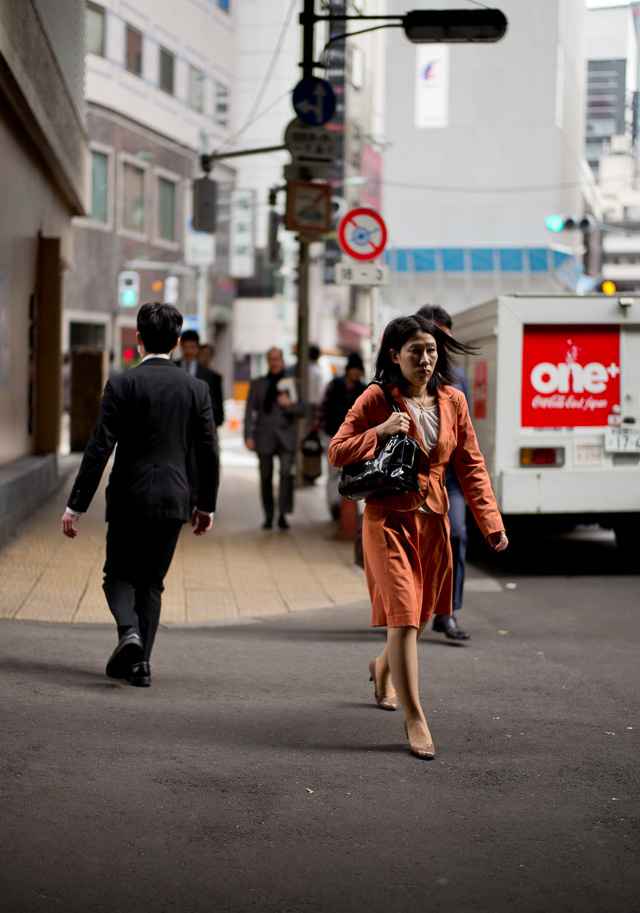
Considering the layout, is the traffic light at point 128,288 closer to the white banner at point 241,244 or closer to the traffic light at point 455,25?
the white banner at point 241,244

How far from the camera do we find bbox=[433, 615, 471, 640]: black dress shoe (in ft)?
24.1

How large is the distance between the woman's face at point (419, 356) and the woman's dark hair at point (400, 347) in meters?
0.02

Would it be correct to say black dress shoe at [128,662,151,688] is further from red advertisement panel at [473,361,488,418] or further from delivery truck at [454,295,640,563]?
red advertisement panel at [473,361,488,418]

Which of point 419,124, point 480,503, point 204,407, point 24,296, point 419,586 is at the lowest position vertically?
point 419,586

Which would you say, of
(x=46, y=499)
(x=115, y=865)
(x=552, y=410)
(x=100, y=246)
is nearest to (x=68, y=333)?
(x=100, y=246)

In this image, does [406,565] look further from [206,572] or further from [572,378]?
[572,378]

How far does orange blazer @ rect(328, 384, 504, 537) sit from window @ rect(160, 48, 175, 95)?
34.5 m

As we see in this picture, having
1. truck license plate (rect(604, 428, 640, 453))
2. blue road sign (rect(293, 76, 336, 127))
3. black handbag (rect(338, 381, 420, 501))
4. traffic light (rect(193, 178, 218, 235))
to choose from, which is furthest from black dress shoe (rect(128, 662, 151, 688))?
traffic light (rect(193, 178, 218, 235))

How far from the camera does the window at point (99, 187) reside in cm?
3612

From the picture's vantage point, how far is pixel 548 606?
8.62 m

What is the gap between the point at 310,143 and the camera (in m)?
14.8

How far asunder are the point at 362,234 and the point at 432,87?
57.9 m

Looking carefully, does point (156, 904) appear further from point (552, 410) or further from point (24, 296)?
point (24, 296)

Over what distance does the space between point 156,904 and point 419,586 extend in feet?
6.46
